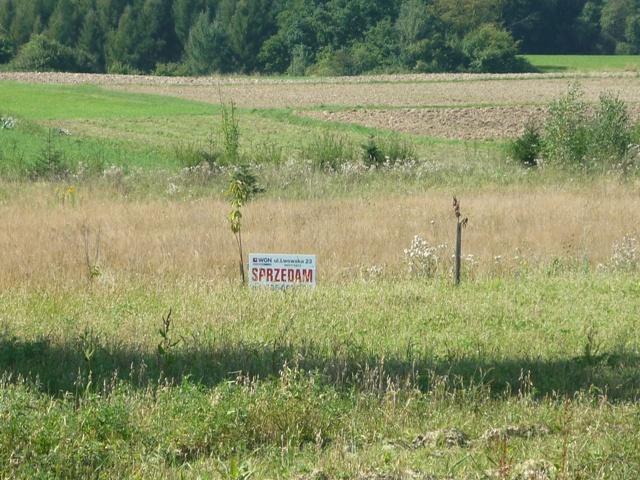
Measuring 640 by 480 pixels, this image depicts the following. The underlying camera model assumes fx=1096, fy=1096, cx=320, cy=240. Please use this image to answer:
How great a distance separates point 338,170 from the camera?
79.0 ft

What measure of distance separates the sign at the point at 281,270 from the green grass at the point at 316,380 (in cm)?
13

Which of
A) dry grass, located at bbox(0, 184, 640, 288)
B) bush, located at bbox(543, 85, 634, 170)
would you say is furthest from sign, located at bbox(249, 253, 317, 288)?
bush, located at bbox(543, 85, 634, 170)

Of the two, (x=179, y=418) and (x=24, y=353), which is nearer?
(x=179, y=418)

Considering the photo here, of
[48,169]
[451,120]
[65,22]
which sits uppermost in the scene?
[65,22]

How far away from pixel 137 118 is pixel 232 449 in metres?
46.7

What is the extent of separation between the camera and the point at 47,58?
98250 mm

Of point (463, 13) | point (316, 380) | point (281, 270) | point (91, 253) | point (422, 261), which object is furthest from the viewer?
point (463, 13)

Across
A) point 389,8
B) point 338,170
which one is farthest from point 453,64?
point 338,170

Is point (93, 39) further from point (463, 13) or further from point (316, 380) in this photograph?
point (316, 380)

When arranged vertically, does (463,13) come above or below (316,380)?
above

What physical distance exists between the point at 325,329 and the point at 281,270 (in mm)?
1512

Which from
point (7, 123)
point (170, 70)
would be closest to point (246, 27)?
point (170, 70)

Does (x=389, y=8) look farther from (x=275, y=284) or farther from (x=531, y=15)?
(x=275, y=284)

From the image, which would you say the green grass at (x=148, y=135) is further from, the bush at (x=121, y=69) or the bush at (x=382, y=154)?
the bush at (x=121, y=69)
